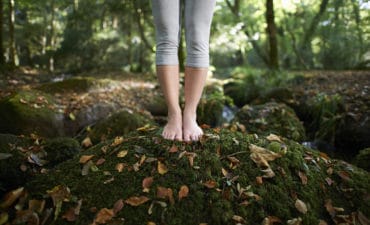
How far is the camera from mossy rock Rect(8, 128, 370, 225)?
220 cm

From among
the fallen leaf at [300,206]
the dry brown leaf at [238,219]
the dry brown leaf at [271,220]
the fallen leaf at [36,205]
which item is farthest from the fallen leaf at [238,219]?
the fallen leaf at [36,205]

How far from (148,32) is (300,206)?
590 inches

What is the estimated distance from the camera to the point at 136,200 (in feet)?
7.25

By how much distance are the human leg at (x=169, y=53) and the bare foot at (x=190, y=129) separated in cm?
4

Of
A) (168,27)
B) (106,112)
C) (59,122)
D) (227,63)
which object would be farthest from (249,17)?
(168,27)

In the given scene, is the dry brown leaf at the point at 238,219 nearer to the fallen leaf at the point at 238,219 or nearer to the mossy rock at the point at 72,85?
the fallen leaf at the point at 238,219

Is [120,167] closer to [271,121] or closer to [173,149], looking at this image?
[173,149]

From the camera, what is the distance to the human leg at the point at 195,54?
8.73 ft

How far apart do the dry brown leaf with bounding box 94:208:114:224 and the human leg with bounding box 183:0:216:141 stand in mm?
860

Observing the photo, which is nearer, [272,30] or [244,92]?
[244,92]

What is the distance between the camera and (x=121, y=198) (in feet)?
7.37

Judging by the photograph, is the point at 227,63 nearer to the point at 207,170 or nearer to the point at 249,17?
the point at 249,17

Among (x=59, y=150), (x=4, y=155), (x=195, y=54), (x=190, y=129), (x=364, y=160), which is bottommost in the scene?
(x=364, y=160)

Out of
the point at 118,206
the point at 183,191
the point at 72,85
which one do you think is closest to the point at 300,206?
the point at 183,191
